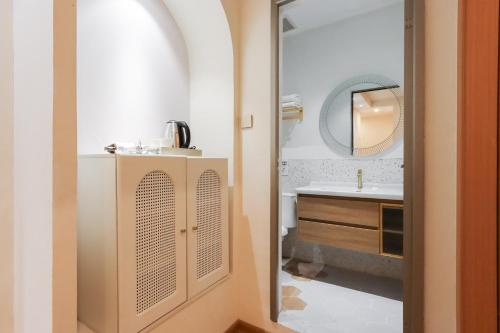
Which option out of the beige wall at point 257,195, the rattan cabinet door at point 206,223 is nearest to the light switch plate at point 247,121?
the beige wall at point 257,195

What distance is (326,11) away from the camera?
2.46 metres

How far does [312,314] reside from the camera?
1.75 m

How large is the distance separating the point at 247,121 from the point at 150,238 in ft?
3.12

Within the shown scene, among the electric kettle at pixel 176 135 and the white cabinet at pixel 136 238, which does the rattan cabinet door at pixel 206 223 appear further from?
the electric kettle at pixel 176 135

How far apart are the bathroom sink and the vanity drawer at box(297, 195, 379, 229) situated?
0.06 metres

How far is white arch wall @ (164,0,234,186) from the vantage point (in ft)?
5.26

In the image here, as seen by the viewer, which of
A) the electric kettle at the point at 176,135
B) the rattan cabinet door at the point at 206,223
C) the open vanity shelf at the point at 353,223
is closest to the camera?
the rattan cabinet door at the point at 206,223
